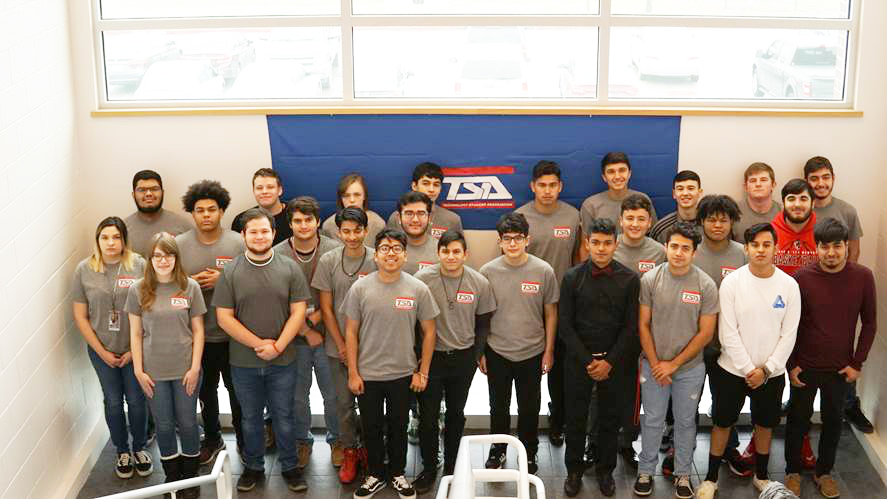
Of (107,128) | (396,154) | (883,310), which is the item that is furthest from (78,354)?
(883,310)

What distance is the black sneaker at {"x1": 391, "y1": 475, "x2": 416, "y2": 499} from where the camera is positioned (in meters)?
5.61

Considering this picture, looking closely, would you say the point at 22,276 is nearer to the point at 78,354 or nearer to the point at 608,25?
the point at 78,354

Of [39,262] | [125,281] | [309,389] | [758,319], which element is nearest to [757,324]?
[758,319]

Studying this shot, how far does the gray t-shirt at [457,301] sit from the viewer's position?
538cm

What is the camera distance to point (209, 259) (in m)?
5.65

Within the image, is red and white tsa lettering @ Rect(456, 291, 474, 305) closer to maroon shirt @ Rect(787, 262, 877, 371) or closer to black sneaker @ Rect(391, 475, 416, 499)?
black sneaker @ Rect(391, 475, 416, 499)

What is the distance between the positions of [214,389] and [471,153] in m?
2.26

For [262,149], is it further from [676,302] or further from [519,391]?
[676,302]

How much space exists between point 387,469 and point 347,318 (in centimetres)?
112

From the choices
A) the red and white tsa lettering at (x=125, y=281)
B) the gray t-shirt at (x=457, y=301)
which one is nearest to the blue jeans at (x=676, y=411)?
the gray t-shirt at (x=457, y=301)

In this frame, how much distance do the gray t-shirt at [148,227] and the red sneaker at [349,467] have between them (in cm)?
176

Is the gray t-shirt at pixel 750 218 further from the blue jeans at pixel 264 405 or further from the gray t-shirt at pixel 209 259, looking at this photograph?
the gray t-shirt at pixel 209 259

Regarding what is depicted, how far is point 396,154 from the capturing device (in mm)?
6414

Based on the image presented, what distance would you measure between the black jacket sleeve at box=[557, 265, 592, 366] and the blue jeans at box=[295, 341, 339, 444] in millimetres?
1440
